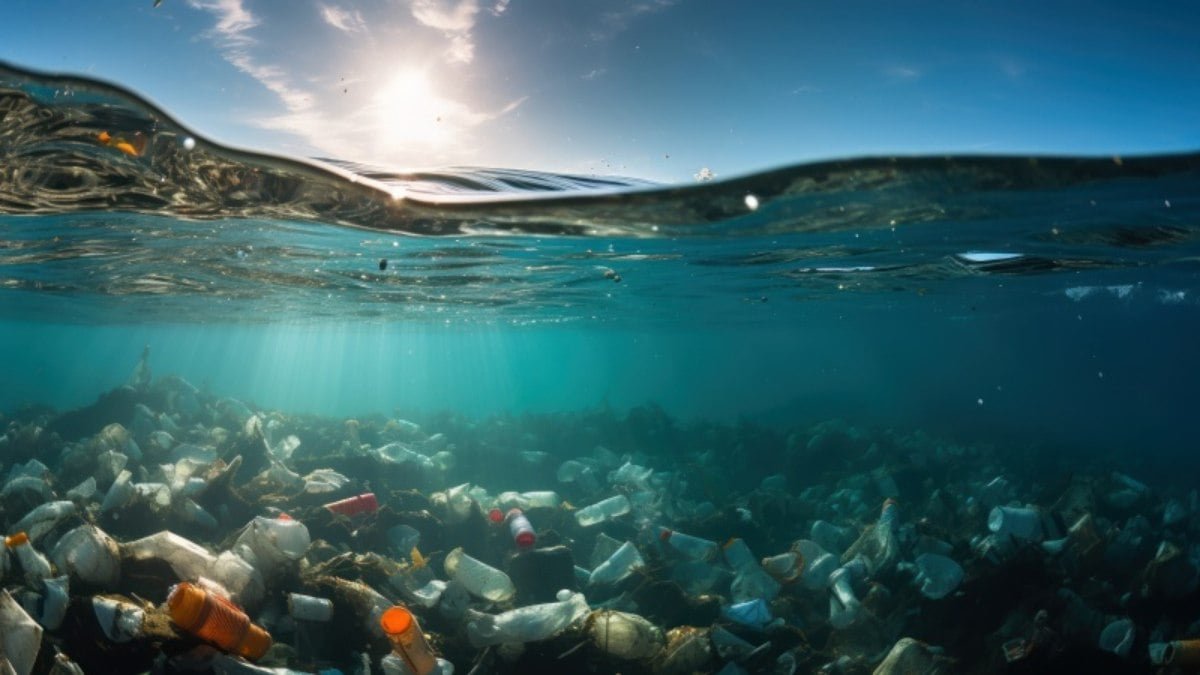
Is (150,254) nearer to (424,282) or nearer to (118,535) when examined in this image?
(424,282)

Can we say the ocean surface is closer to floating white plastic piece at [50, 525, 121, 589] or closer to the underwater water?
the underwater water

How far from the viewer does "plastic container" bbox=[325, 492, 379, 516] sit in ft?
29.5

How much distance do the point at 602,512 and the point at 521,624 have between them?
5.01m

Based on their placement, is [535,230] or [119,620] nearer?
[119,620]

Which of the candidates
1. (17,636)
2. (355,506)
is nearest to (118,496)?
(355,506)

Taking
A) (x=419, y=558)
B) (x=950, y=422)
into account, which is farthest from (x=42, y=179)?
(x=950, y=422)

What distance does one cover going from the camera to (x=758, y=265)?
48.6ft

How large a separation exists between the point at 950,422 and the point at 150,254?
37.1 metres

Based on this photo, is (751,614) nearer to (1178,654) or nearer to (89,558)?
(1178,654)

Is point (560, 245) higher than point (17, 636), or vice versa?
point (560, 245)

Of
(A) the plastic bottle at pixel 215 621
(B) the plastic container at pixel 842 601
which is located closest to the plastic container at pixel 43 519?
(A) the plastic bottle at pixel 215 621

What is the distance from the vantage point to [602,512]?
34.6 ft

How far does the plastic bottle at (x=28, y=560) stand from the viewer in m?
5.15

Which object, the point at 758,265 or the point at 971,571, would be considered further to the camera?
the point at 758,265
